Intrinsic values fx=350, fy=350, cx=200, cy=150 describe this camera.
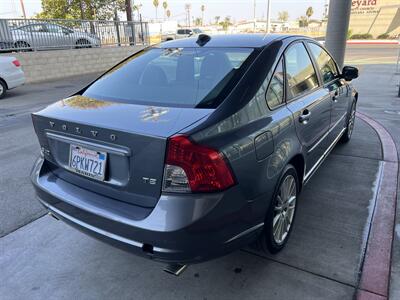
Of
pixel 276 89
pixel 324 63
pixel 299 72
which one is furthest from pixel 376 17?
pixel 276 89

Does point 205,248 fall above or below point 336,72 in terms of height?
below

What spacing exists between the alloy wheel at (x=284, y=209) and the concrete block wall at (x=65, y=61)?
40.5ft

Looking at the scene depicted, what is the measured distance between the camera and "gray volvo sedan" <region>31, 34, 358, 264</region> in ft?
6.29

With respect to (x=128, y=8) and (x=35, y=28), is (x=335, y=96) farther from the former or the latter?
(x=128, y=8)

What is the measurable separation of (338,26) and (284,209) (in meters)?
6.53

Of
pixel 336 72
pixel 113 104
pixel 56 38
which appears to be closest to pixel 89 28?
pixel 56 38

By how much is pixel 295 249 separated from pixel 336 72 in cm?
250

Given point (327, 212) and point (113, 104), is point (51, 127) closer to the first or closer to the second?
point (113, 104)

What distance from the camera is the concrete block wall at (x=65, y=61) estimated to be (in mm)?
12898

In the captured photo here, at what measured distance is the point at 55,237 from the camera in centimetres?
307

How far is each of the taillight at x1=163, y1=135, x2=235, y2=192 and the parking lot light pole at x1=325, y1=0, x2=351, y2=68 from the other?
283 inches

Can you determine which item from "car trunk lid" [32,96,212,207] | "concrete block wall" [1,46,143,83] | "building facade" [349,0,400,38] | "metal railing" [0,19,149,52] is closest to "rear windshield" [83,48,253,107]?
"car trunk lid" [32,96,212,207]

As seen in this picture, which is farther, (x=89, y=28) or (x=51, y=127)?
(x=89, y=28)

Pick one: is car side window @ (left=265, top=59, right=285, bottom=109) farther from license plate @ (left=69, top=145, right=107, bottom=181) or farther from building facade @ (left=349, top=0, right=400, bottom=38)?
building facade @ (left=349, top=0, right=400, bottom=38)
